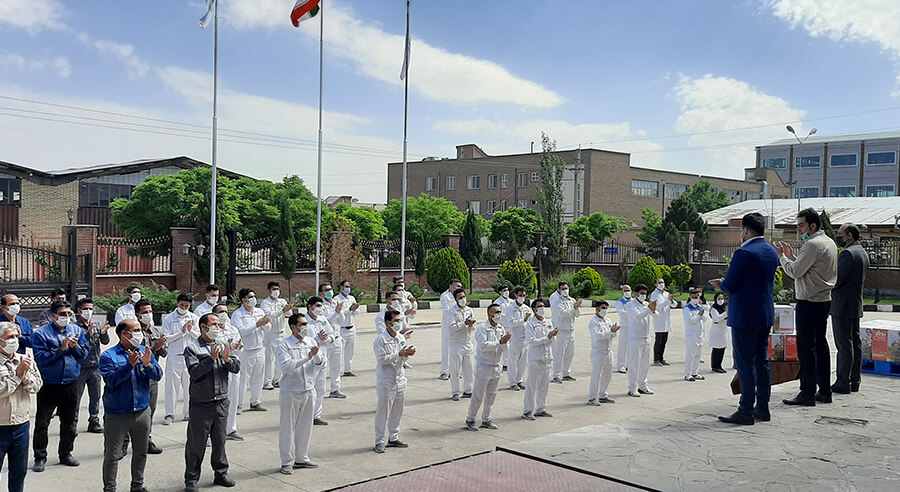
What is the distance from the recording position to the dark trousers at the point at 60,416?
7887 millimetres

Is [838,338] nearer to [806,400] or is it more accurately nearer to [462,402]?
[806,400]

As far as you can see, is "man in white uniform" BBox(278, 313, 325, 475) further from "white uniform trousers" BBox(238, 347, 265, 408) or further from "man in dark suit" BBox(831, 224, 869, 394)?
"man in dark suit" BBox(831, 224, 869, 394)

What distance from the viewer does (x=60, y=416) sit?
8.14 m

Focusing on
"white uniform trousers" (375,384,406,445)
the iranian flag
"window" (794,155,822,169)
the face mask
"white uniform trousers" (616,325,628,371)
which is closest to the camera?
the face mask

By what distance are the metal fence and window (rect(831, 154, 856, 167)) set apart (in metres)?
61.3

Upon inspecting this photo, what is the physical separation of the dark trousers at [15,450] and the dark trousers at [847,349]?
7759 mm

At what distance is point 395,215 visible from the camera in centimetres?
3878

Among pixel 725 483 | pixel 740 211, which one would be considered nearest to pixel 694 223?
pixel 740 211

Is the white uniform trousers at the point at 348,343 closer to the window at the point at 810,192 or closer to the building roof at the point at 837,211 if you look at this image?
the building roof at the point at 837,211

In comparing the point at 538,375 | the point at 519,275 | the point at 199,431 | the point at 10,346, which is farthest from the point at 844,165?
the point at 10,346

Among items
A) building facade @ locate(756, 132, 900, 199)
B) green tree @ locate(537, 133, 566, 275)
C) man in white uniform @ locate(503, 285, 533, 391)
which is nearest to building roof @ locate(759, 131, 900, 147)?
building facade @ locate(756, 132, 900, 199)

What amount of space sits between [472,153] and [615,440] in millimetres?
60486

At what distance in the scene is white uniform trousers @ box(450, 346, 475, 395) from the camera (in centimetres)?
1223

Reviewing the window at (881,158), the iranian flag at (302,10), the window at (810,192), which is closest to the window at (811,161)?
the window at (810,192)
